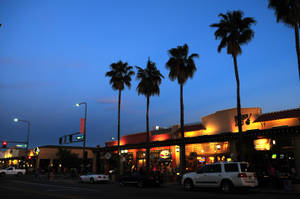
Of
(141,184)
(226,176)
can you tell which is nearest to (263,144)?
(226,176)

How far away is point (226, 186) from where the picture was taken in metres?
17.2

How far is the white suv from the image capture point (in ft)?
54.6

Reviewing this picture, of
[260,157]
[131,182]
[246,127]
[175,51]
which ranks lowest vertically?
[131,182]

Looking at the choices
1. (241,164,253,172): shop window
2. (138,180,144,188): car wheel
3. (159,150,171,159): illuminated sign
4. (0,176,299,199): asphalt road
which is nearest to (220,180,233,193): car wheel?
(0,176,299,199): asphalt road

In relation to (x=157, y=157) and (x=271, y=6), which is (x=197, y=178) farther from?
(x=157, y=157)

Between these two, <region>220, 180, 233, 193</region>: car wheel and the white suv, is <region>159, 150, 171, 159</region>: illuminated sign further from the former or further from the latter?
Result: <region>220, 180, 233, 193</region>: car wheel

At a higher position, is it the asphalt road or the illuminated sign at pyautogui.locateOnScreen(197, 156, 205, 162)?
the illuminated sign at pyautogui.locateOnScreen(197, 156, 205, 162)

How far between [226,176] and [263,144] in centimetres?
1105

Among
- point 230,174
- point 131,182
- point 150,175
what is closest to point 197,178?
point 230,174

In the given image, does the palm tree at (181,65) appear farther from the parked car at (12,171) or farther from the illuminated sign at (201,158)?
the parked car at (12,171)

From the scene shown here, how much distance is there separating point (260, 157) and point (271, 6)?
1427cm

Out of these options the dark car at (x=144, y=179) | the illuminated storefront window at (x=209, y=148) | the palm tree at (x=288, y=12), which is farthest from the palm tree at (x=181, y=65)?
the palm tree at (x=288, y=12)

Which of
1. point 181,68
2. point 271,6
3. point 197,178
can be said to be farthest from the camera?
point 181,68

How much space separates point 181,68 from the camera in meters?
31.0
